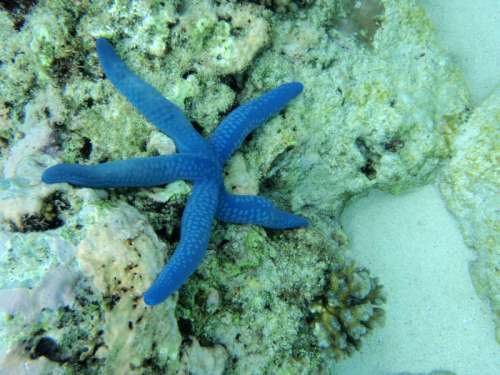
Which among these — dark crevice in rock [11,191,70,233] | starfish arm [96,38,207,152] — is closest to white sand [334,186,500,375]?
starfish arm [96,38,207,152]

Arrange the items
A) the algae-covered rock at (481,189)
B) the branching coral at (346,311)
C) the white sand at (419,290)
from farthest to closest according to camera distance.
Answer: the white sand at (419,290), the algae-covered rock at (481,189), the branching coral at (346,311)

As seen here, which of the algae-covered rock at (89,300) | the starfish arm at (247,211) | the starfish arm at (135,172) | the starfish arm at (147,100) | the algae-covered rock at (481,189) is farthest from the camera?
the algae-covered rock at (481,189)

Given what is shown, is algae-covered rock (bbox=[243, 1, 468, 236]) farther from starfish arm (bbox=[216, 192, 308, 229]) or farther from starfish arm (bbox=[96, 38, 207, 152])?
starfish arm (bbox=[96, 38, 207, 152])

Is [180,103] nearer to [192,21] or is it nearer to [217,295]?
[192,21]

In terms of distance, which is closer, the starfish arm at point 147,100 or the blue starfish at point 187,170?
the blue starfish at point 187,170

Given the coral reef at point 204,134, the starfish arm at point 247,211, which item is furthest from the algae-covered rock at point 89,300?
the starfish arm at point 247,211

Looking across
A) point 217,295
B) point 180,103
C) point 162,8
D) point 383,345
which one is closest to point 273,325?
point 217,295

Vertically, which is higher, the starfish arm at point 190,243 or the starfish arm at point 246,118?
the starfish arm at point 246,118

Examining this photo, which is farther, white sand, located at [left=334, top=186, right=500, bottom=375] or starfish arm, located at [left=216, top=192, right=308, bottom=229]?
white sand, located at [left=334, top=186, right=500, bottom=375]

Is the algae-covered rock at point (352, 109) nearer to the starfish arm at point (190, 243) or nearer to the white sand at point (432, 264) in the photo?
the white sand at point (432, 264)
